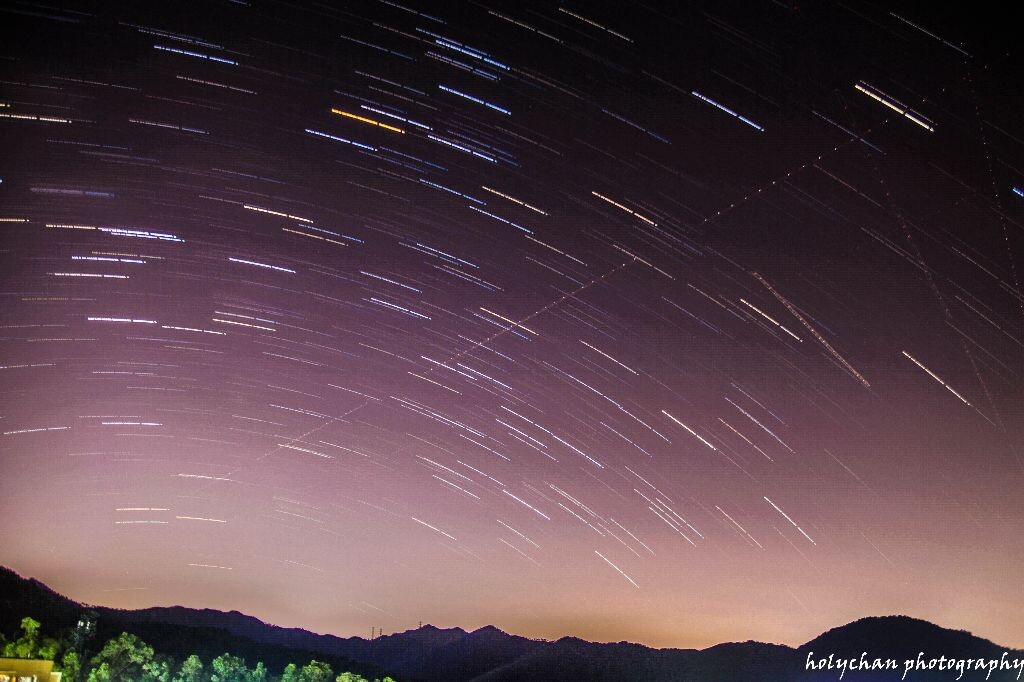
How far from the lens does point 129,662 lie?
116 ft

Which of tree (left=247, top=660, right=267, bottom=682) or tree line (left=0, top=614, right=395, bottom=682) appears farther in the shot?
tree (left=247, top=660, right=267, bottom=682)

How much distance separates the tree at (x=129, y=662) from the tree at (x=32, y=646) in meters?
1.81

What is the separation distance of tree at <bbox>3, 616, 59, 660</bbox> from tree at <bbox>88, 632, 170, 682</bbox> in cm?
181

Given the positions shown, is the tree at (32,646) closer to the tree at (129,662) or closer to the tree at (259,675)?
the tree at (129,662)

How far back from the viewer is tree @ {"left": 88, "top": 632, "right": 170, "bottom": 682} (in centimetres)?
3478

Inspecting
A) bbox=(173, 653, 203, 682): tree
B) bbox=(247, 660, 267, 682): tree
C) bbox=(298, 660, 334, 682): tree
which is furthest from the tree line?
bbox=(298, 660, 334, 682): tree

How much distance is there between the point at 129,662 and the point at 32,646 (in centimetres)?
387

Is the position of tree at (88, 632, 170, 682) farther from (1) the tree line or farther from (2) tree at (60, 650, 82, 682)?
(2) tree at (60, 650, 82, 682)

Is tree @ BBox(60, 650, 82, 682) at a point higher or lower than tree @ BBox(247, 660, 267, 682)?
lower

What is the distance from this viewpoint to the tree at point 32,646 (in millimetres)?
33531

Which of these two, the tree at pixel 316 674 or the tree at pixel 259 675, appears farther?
the tree at pixel 316 674

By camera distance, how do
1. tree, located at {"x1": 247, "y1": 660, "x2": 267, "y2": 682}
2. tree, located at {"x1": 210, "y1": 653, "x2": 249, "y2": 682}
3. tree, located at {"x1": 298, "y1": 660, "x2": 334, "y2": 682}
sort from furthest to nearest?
tree, located at {"x1": 298, "y1": 660, "x2": 334, "y2": 682}, tree, located at {"x1": 247, "y1": 660, "x2": 267, "y2": 682}, tree, located at {"x1": 210, "y1": 653, "x2": 249, "y2": 682}

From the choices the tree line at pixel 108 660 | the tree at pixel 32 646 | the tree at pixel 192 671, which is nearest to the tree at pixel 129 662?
the tree line at pixel 108 660

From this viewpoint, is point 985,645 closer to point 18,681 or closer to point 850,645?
point 850,645
